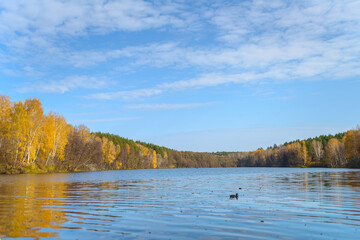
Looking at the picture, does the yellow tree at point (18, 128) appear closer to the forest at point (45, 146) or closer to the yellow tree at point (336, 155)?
the forest at point (45, 146)

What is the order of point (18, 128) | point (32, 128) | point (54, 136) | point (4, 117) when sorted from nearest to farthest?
point (4, 117)
point (18, 128)
point (32, 128)
point (54, 136)

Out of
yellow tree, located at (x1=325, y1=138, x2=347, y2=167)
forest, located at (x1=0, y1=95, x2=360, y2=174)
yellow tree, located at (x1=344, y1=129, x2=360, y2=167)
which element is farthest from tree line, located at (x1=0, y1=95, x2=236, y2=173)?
yellow tree, located at (x1=325, y1=138, x2=347, y2=167)

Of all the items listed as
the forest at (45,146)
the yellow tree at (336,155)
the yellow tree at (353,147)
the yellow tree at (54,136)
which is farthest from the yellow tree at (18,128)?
the yellow tree at (336,155)

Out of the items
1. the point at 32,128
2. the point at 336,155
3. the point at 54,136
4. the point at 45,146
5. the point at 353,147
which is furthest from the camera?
the point at 336,155

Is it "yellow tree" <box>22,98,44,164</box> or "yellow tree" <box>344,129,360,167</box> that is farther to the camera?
"yellow tree" <box>344,129,360,167</box>

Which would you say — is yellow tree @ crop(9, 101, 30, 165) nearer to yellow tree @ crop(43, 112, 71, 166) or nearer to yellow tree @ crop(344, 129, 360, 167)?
yellow tree @ crop(43, 112, 71, 166)

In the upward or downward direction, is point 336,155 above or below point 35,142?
below

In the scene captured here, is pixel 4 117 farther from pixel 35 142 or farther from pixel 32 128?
pixel 35 142

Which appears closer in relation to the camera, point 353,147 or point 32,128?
point 32,128

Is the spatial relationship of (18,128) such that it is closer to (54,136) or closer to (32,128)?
(32,128)

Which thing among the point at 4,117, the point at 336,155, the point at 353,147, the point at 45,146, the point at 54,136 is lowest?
the point at 336,155

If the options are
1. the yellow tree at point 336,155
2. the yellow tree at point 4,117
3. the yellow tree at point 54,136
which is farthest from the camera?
the yellow tree at point 336,155

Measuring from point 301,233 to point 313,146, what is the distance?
18739cm

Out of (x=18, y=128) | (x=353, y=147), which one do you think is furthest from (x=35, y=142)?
(x=353, y=147)
